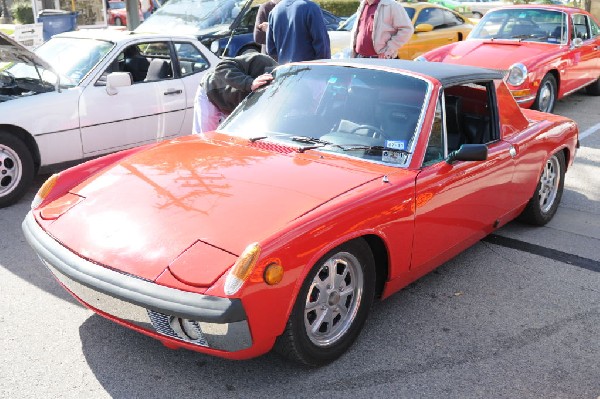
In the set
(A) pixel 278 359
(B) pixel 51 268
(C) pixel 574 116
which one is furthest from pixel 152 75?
(C) pixel 574 116

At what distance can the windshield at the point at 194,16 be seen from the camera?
32.8 ft

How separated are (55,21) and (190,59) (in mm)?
8737

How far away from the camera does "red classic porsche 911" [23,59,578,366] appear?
2674 mm

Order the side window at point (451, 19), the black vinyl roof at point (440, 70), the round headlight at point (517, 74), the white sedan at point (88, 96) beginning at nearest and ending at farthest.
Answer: the black vinyl roof at point (440, 70) < the white sedan at point (88, 96) < the round headlight at point (517, 74) < the side window at point (451, 19)

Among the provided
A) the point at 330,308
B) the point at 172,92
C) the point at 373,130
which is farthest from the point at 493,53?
the point at 330,308

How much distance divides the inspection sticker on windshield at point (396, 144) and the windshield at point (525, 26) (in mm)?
6225

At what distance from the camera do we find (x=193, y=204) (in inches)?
121

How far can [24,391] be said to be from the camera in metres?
2.85

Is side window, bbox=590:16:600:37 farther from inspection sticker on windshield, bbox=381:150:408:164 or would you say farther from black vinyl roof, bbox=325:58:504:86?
inspection sticker on windshield, bbox=381:150:408:164

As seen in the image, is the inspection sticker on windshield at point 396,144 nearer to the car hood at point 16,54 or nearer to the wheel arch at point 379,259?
the wheel arch at point 379,259

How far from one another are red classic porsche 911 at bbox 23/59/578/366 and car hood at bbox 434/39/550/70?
3967mm

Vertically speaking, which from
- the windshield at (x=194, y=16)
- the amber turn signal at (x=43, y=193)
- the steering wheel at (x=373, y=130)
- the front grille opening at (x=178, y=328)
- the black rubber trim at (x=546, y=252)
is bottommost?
the black rubber trim at (x=546, y=252)

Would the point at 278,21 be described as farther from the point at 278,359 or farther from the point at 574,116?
the point at 574,116

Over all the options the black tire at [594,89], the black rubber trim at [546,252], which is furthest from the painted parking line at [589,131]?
the black rubber trim at [546,252]
